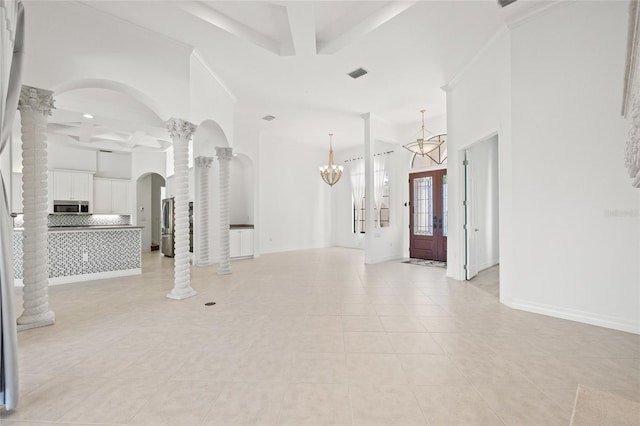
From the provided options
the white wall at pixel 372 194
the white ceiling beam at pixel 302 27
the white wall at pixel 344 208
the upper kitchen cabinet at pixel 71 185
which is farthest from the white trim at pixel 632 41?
the upper kitchen cabinet at pixel 71 185

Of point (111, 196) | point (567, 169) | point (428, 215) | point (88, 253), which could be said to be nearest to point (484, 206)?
point (428, 215)

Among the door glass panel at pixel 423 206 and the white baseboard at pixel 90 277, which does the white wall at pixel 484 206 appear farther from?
the white baseboard at pixel 90 277

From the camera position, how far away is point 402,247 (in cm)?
839

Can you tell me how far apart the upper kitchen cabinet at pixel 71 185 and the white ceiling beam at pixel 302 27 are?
8309 mm

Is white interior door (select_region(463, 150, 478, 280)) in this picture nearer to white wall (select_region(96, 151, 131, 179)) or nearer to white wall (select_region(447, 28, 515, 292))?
white wall (select_region(447, 28, 515, 292))

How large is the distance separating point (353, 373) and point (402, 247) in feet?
21.4

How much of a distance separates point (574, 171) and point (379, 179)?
16.1 feet

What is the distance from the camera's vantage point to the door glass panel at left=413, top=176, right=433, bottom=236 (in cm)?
785

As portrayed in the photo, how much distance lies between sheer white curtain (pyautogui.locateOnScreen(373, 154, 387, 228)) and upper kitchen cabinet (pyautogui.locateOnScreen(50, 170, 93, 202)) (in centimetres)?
882

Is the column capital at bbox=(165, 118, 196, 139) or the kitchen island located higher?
the column capital at bbox=(165, 118, 196, 139)

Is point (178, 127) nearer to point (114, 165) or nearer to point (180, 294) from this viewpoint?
point (180, 294)

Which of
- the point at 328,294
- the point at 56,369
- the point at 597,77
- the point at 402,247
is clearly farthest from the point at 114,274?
the point at 597,77

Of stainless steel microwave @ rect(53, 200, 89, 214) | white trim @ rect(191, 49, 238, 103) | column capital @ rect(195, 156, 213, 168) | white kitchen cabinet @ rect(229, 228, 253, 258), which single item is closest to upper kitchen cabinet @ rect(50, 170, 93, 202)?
stainless steel microwave @ rect(53, 200, 89, 214)

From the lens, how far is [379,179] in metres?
8.03
